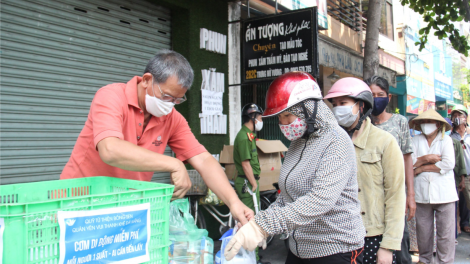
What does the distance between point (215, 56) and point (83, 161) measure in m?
4.36

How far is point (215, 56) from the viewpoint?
6125mm

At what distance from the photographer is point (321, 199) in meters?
1.85

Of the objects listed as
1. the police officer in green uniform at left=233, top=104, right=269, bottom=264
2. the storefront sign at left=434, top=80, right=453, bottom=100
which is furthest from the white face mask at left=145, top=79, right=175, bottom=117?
the storefront sign at left=434, top=80, right=453, bottom=100

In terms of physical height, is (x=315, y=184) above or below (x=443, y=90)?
below

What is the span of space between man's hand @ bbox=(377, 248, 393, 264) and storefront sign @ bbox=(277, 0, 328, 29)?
18.4ft

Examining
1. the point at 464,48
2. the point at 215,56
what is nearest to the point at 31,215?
the point at 215,56

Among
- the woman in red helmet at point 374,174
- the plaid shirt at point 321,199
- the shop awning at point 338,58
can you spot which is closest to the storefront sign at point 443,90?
the shop awning at point 338,58

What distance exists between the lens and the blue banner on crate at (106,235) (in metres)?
1.19

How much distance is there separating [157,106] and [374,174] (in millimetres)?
1579

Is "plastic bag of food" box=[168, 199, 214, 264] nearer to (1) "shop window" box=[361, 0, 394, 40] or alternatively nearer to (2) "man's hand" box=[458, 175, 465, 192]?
(2) "man's hand" box=[458, 175, 465, 192]

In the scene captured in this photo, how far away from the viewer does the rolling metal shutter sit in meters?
3.84

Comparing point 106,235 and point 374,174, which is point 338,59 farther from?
point 106,235

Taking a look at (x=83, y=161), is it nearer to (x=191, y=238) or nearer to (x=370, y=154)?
(x=191, y=238)

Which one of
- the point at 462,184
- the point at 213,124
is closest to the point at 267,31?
the point at 213,124
